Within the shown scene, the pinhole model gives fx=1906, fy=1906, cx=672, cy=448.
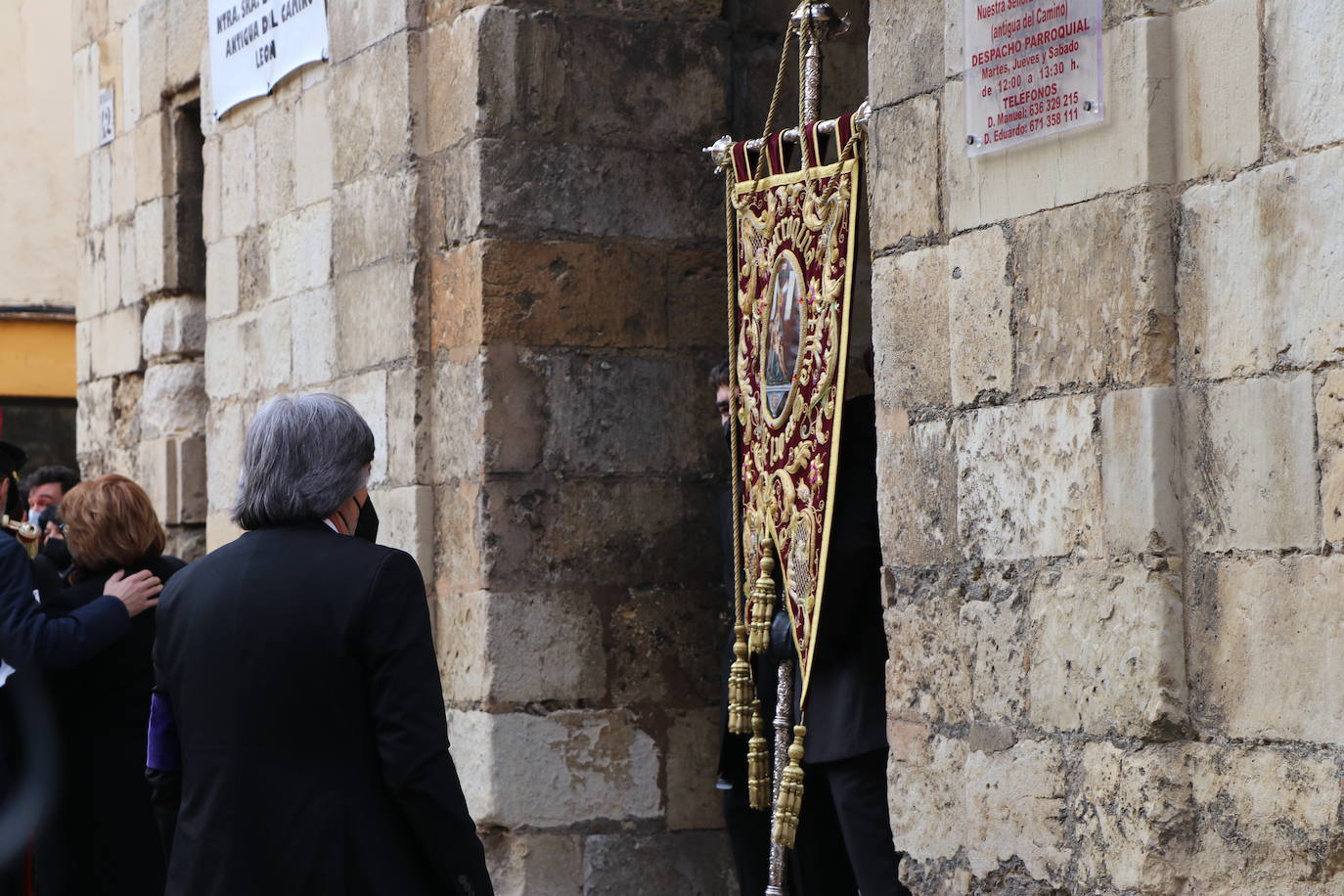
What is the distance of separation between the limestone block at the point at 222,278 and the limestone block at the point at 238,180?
6 cm

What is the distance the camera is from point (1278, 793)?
2.78m

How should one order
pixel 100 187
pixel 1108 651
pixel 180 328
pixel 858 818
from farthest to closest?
pixel 100 187 → pixel 180 328 → pixel 858 818 → pixel 1108 651

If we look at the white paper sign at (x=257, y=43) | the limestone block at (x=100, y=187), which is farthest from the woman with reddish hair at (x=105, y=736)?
the limestone block at (x=100, y=187)

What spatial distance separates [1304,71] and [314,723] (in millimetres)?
1747

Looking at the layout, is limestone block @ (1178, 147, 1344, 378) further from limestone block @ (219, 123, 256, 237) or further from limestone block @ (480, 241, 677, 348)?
limestone block @ (219, 123, 256, 237)

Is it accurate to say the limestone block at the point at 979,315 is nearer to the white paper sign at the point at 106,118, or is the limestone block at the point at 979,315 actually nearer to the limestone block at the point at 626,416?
the limestone block at the point at 626,416


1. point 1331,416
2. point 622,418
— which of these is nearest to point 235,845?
point 1331,416

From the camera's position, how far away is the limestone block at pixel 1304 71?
2705mm

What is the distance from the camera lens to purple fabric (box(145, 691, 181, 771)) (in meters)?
3.12

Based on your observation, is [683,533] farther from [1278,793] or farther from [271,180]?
[1278,793]

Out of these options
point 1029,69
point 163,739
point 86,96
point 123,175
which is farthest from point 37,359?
point 1029,69

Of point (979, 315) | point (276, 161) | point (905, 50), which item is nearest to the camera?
point (979, 315)

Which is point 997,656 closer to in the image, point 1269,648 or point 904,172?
point 1269,648

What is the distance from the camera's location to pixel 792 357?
4.32 metres
